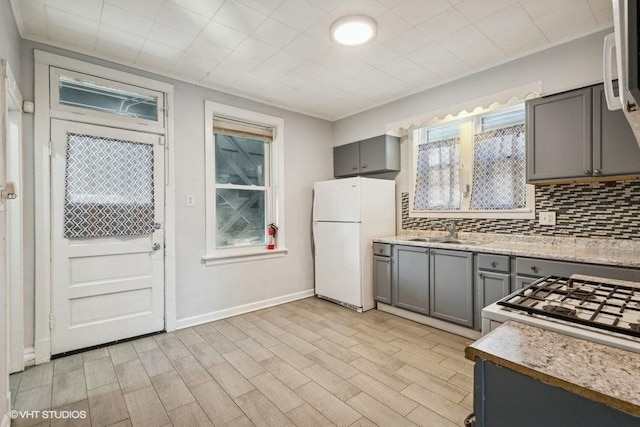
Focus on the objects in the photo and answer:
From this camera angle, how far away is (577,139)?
2.44 meters

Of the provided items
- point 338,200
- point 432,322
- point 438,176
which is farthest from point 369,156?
point 432,322

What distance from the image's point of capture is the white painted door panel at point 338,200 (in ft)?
12.0

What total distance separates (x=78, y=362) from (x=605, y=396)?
128 inches

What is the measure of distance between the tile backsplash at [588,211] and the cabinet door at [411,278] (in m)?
0.87

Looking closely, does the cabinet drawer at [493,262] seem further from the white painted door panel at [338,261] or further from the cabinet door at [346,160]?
the cabinet door at [346,160]

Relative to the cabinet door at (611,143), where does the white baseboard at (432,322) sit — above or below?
below

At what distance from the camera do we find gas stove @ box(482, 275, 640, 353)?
81cm

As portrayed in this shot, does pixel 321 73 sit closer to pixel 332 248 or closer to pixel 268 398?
pixel 332 248

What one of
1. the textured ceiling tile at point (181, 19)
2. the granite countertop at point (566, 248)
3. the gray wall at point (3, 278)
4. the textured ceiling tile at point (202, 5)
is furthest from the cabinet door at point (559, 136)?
the gray wall at point (3, 278)

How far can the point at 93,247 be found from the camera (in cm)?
274

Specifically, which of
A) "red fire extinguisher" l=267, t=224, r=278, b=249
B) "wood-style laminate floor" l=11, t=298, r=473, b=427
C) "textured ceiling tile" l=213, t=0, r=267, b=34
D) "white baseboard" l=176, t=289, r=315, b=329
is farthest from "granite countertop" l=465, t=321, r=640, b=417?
"red fire extinguisher" l=267, t=224, r=278, b=249

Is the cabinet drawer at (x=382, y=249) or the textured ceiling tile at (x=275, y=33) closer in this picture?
the textured ceiling tile at (x=275, y=33)

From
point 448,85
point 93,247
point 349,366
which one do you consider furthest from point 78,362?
point 448,85

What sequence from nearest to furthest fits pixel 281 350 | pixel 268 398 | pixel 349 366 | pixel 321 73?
pixel 268 398 → pixel 349 366 → pixel 281 350 → pixel 321 73
